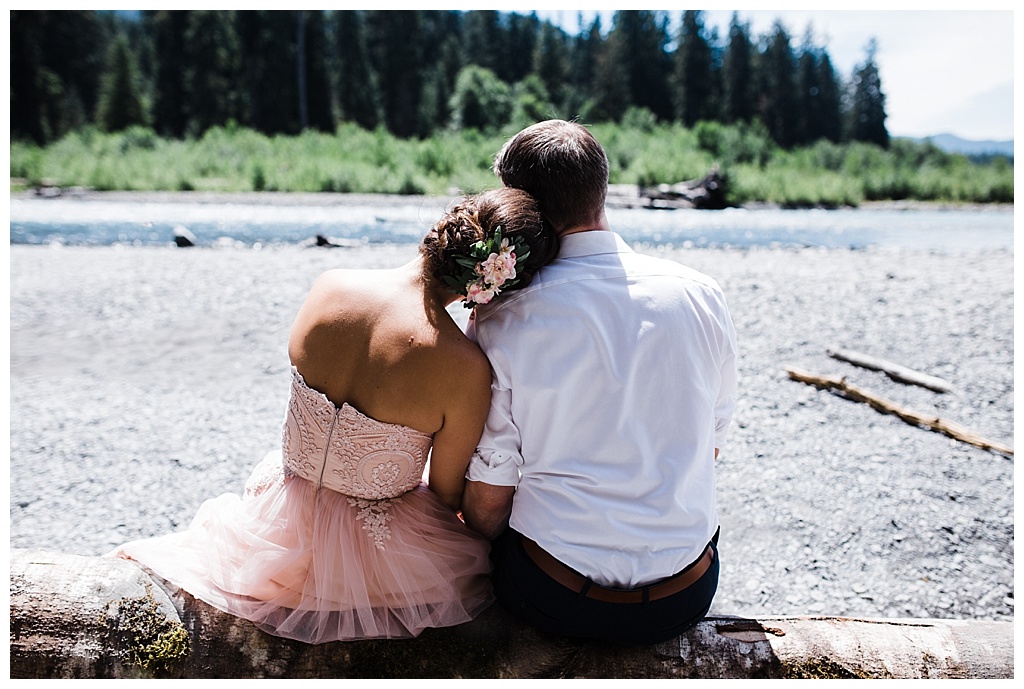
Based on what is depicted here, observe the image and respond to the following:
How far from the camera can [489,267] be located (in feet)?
5.46

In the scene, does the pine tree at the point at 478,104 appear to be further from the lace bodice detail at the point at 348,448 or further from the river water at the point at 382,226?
the lace bodice detail at the point at 348,448

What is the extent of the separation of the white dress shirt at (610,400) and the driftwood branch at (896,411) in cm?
409

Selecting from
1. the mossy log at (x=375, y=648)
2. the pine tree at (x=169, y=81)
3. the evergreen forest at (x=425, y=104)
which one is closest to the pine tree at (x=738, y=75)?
the evergreen forest at (x=425, y=104)

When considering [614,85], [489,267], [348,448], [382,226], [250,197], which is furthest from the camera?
[614,85]

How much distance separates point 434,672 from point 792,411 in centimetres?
435

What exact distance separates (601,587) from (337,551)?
714 mm

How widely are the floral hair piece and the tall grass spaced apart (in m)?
24.4

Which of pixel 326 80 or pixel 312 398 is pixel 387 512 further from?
pixel 326 80

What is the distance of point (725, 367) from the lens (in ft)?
6.39

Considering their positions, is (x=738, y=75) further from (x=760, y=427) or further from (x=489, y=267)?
(x=489, y=267)

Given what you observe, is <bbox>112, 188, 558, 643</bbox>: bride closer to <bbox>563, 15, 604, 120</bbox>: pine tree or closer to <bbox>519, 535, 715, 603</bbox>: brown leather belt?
<bbox>519, 535, 715, 603</bbox>: brown leather belt

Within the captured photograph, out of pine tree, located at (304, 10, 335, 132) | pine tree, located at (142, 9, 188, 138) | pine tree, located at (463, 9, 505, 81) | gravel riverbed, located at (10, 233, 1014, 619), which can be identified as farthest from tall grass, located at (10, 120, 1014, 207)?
gravel riverbed, located at (10, 233, 1014, 619)

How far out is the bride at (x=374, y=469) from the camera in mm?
1773

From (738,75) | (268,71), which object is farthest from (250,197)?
(738,75)
